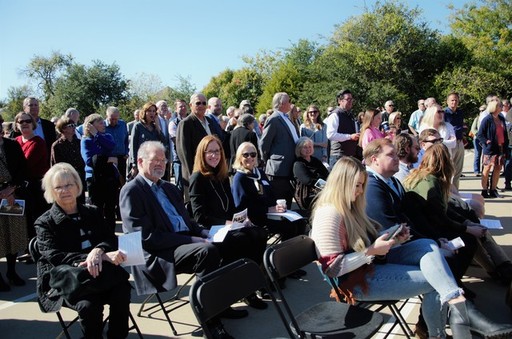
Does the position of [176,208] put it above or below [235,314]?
above

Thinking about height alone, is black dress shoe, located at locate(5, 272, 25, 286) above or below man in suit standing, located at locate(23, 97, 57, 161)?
below

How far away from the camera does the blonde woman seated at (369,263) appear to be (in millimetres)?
2742

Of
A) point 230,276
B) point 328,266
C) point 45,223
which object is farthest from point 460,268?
point 45,223

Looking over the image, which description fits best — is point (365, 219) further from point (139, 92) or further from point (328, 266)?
point (139, 92)

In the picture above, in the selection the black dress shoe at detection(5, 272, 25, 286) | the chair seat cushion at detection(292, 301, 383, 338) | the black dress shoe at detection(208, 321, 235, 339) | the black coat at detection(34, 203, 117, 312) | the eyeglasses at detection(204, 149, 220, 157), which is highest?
the eyeglasses at detection(204, 149, 220, 157)

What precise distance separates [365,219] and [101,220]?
201 cm

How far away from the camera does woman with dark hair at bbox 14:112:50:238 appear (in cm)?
530

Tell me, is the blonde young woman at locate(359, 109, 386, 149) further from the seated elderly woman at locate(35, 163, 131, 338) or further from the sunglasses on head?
the seated elderly woman at locate(35, 163, 131, 338)

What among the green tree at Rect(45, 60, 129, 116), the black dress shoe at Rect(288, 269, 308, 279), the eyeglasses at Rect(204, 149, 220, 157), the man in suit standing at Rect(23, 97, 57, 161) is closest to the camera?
the eyeglasses at Rect(204, 149, 220, 157)

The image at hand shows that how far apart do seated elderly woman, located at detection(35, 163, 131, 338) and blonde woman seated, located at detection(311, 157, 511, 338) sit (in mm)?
1444

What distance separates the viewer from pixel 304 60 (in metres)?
38.9

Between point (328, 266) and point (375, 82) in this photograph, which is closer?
point (328, 266)

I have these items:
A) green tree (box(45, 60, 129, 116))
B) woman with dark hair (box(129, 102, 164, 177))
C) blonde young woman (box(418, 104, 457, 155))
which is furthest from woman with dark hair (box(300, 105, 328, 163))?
green tree (box(45, 60, 129, 116))

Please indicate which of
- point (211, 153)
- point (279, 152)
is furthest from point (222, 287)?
point (279, 152)
